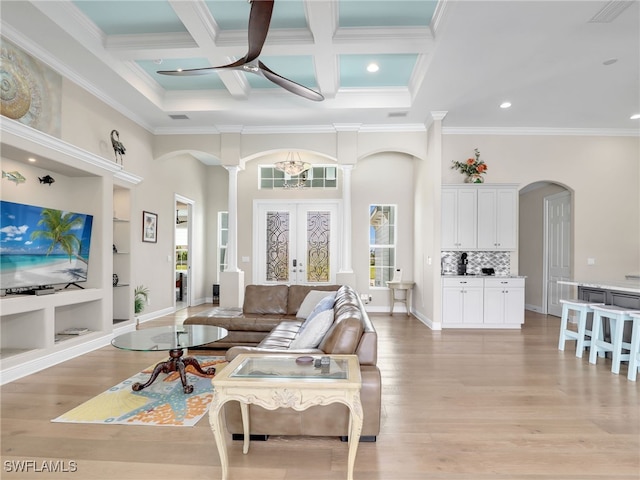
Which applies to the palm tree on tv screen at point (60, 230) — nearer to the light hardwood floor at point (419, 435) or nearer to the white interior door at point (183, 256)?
the light hardwood floor at point (419, 435)

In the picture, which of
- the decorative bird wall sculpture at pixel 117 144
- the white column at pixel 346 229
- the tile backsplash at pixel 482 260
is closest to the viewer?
the decorative bird wall sculpture at pixel 117 144

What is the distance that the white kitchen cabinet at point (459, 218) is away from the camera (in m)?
6.11

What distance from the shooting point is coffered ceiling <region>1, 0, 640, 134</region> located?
3527mm

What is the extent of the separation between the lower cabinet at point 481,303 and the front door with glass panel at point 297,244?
2714mm

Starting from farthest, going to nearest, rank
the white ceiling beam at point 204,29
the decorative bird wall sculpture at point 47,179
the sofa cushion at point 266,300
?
1. the sofa cushion at point 266,300
2. the decorative bird wall sculpture at point 47,179
3. the white ceiling beam at point 204,29

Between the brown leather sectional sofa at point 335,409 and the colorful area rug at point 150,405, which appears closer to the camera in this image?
the brown leather sectional sofa at point 335,409

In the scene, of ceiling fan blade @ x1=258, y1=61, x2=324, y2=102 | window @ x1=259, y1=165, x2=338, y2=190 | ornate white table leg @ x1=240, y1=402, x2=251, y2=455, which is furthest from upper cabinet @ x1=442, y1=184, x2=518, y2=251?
ornate white table leg @ x1=240, y1=402, x2=251, y2=455

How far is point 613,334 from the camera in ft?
13.3

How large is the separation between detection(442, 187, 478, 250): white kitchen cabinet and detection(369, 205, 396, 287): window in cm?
168

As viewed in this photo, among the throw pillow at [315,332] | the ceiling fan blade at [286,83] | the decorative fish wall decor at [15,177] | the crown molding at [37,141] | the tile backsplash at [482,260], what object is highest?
the ceiling fan blade at [286,83]

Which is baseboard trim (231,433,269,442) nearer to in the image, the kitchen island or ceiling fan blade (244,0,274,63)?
ceiling fan blade (244,0,274,63)

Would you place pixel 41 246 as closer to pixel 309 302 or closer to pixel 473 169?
pixel 309 302

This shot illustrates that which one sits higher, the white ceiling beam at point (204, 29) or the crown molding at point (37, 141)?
the white ceiling beam at point (204, 29)

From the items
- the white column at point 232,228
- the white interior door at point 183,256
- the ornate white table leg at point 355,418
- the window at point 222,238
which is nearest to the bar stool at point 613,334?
the ornate white table leg at point 355,418
